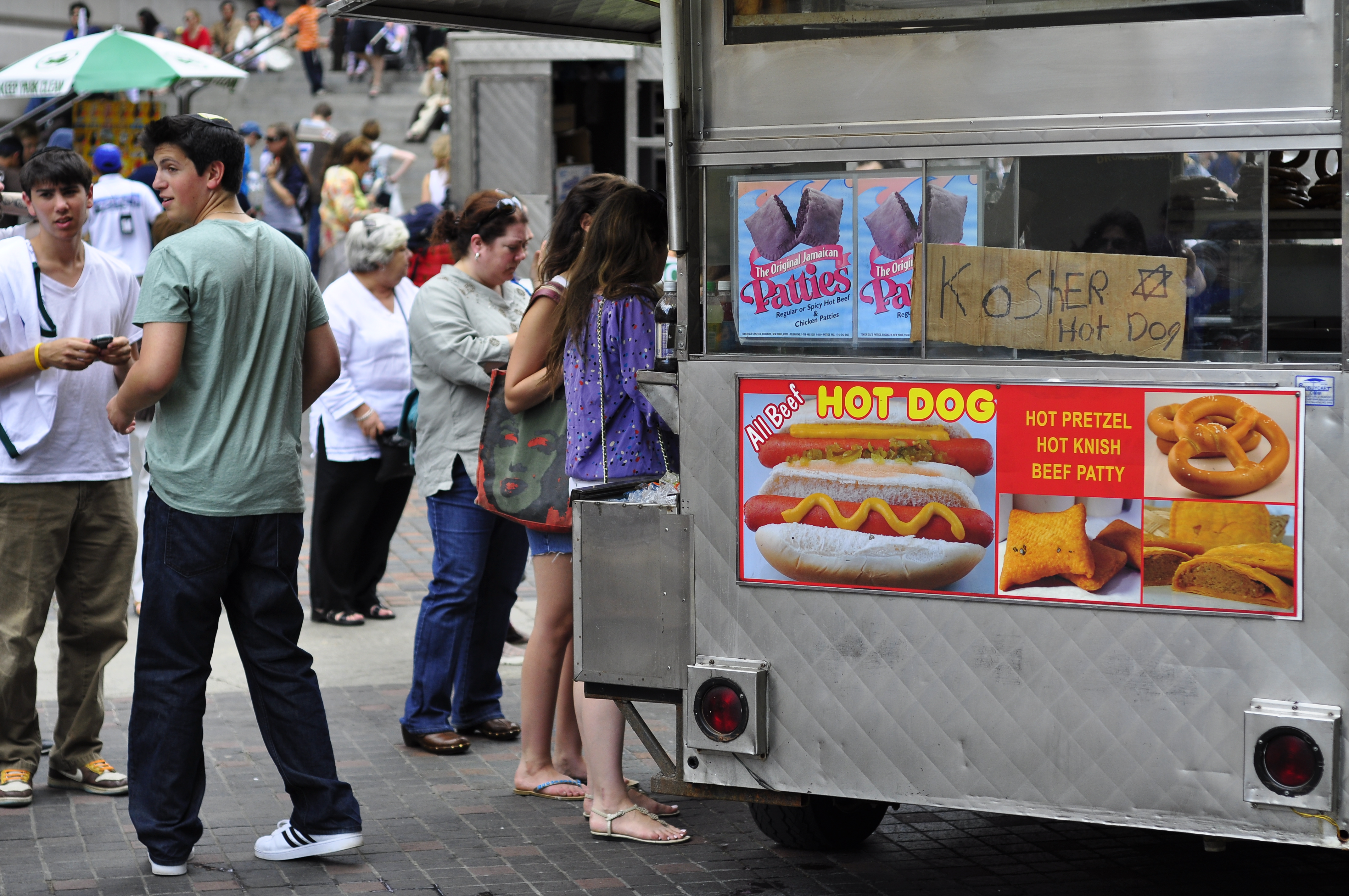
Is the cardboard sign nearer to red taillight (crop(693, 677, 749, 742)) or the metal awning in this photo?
red taillight (crop(693, 677, 749, 742))

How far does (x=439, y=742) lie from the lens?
5793 mm

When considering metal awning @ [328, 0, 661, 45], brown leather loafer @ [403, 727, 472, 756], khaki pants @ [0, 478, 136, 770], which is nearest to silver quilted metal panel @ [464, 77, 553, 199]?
metal awning @ [328, 0, 661, 45]

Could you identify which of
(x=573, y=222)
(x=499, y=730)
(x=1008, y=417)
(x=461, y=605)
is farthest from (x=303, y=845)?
(x=1008, y=417)

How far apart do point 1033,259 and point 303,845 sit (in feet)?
8.96

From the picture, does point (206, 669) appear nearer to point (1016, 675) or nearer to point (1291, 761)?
point (1016, 675)

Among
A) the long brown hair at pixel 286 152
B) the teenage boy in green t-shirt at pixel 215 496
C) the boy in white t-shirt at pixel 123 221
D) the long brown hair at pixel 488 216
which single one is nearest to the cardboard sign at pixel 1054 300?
the teenage boy in green t-shirt at pixel 215 496

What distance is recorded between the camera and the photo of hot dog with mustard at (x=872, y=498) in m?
3.56

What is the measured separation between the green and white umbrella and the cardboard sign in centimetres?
889

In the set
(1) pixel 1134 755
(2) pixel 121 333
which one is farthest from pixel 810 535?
(2) pixel 121 333

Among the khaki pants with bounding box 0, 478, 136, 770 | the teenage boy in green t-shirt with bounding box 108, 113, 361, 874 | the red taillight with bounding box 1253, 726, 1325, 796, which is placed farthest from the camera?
the khaki pants with bounding box 0, 478, 136, 770

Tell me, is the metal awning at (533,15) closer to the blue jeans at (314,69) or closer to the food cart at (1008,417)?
the food cart at (1008,417)

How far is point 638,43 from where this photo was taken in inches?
242

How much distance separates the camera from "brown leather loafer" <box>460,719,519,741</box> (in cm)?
602

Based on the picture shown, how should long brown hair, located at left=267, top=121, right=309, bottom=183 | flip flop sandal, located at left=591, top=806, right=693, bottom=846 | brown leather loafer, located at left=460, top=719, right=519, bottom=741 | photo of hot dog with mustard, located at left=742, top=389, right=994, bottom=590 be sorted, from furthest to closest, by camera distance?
long brown hair, located at left=267, top=121, right=309, bottom=183 → brown leather loafer, located at left=460, top=719, right=519, bottom=741 → flip flop sandal, located at left=591, top=806, right=693, bottom=846 → photo of hot dog with mustard, located at left=742, top=389, right=994, bottom=590
